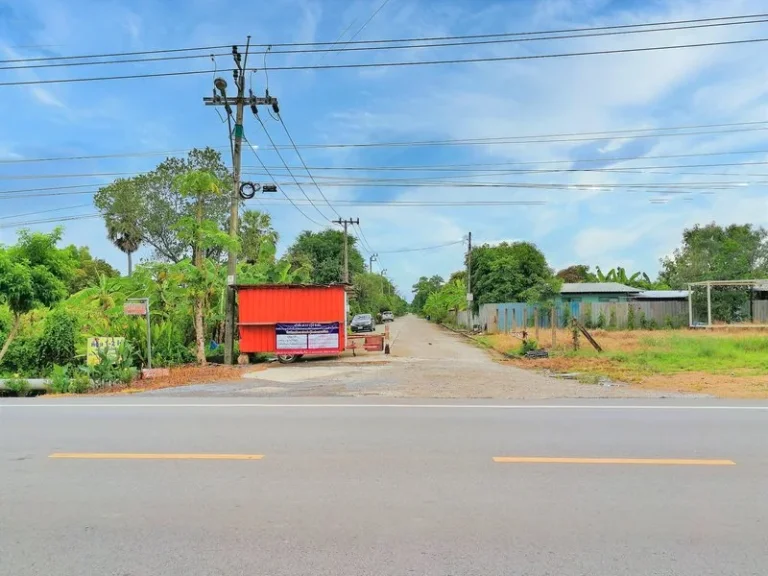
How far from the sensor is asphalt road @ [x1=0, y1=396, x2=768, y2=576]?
3.77 meters

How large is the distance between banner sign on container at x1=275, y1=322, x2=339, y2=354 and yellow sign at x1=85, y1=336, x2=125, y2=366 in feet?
18.1

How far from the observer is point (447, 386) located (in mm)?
13195

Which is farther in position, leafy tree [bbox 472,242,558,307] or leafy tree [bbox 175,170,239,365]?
leafy tree [bbox 472,242,558,307]

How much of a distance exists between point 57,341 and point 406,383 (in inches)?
465

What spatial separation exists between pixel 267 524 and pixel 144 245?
43.9 meters

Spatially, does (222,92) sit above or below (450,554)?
above

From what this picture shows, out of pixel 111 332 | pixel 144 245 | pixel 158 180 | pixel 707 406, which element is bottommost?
pixel 707 406

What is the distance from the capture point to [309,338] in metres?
19.6

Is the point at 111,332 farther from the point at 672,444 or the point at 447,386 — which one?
the point at 672,444

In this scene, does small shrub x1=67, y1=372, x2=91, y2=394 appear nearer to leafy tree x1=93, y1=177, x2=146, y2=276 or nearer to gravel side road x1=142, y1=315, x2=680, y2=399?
gravel side road x1=142, y1=315, x2=680, y2=399

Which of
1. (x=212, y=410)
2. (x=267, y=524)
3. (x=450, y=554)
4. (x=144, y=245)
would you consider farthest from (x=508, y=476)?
(x=144, y=245)

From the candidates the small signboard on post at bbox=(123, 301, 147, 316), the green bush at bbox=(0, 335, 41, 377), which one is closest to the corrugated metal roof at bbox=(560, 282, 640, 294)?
the small signboard on post at bbox=(123, 301, 147, 316)

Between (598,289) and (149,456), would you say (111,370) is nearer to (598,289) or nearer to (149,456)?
(149,456)

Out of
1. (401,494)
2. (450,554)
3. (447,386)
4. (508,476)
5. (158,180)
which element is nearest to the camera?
(450,554)
